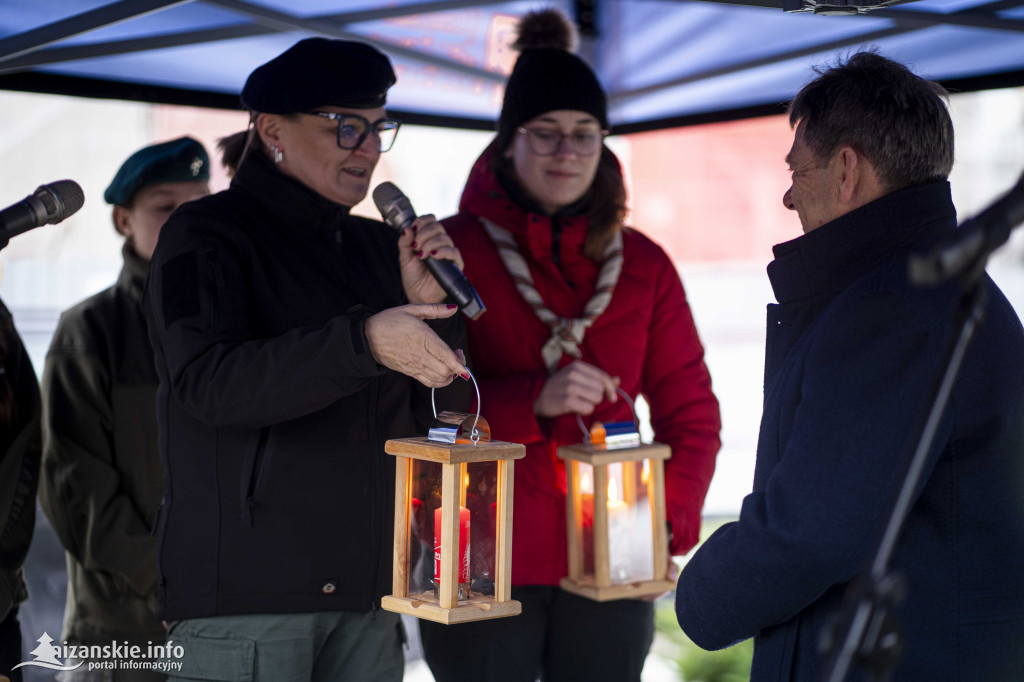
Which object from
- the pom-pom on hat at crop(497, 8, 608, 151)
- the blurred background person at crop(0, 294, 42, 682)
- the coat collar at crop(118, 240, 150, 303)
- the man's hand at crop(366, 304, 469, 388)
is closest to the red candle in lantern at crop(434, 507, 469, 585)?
the man's hand at crop(366, 304, 469, 388)

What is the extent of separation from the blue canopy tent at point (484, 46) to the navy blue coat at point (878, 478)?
813mm

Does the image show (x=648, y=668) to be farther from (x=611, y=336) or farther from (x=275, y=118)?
(x=275, y=118)

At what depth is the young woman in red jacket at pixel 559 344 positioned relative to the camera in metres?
2.51

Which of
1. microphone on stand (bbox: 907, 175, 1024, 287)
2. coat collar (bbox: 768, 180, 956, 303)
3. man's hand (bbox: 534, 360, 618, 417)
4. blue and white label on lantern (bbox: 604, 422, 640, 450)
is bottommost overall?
blue and white label on lantern (bbox: 604, 422, 640, 450)

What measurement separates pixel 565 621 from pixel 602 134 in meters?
1.40

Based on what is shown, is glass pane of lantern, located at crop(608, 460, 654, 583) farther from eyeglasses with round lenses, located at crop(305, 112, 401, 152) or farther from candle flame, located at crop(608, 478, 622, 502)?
eyeglasses with round lenses, located at crop(305, 112, 401, 152)

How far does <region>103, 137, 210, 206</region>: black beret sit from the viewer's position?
3102 millimetres

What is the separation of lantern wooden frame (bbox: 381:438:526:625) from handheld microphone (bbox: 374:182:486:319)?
27cm

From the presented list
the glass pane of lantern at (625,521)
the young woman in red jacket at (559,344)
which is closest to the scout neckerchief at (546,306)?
the young woman in red jacket at (559,344)

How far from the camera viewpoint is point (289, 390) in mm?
1869

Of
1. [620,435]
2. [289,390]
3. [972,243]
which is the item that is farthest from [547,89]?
[972,243]

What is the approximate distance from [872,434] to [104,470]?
7.54ft

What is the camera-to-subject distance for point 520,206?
2.78m

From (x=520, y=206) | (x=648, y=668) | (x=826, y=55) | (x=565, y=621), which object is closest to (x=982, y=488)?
(x=565, y=621)
